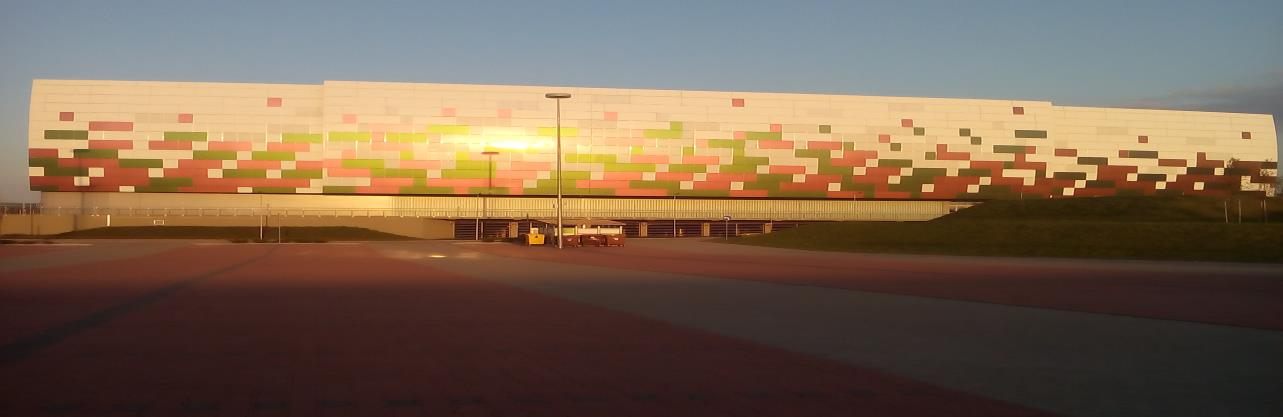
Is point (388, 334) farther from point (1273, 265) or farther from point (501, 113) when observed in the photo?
point (501, 113)

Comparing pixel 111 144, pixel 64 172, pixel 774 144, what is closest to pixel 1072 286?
pixel 774 144

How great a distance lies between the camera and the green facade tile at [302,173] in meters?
81.3

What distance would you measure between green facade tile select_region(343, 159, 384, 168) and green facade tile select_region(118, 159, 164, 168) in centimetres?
1533

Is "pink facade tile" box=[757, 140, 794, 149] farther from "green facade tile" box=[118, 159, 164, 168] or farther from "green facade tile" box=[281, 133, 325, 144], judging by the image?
"green facade tile" box=[118, 159, 164, 168]

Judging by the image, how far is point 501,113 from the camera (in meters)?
82.6

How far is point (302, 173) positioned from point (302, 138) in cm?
299

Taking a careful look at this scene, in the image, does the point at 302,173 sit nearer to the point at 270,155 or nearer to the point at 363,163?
the point at 270,155

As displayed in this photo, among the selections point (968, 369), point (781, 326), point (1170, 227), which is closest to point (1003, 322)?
point (781, 326)

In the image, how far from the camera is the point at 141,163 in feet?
263

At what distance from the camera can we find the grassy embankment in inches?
1549

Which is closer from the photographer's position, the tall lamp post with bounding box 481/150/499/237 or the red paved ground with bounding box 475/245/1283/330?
the red paved ground with bounding box 475/245/1283/330

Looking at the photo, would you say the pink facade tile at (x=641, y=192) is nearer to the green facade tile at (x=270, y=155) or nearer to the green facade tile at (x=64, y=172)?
the green facade tile at (x=270, y=155)

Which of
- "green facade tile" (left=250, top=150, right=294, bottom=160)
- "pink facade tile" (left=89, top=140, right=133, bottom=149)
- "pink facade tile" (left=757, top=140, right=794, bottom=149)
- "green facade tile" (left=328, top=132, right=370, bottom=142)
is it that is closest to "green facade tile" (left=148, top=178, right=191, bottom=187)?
"pink facade tile" (left=89, top=140, right=133, bottom=149)

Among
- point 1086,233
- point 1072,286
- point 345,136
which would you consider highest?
point 345,136
